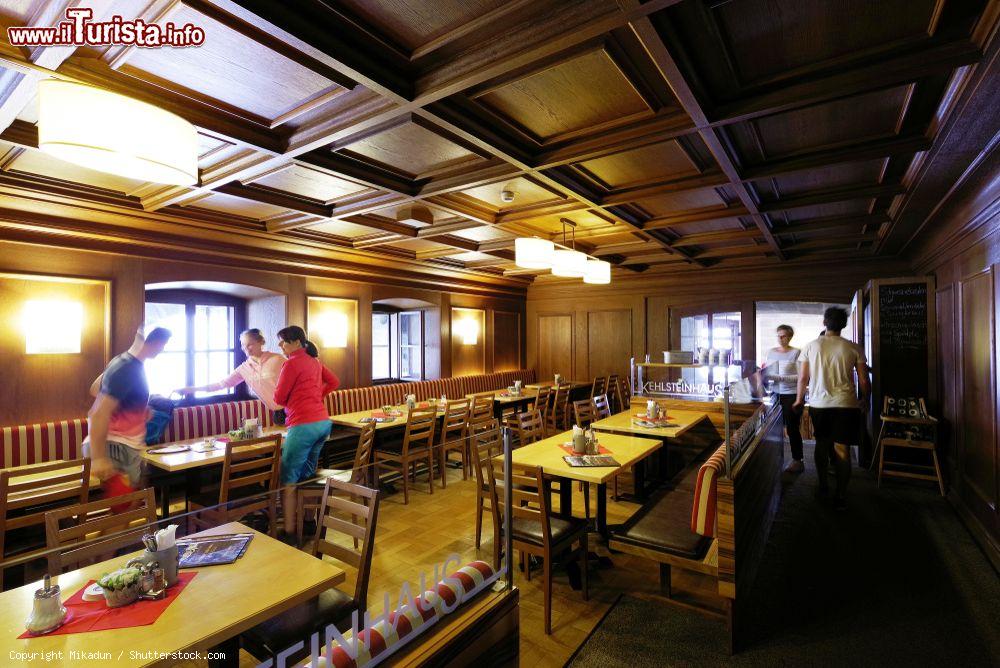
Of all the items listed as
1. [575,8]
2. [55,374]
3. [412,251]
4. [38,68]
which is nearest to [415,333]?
[412,251]

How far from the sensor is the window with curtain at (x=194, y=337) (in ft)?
16.7

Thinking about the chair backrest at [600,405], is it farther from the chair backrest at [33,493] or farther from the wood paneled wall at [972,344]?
the chair backrest at [33,493]

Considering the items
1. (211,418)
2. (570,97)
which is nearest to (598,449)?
(570,97)

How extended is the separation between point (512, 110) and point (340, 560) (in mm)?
2366

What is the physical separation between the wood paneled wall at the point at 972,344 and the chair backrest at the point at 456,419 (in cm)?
420

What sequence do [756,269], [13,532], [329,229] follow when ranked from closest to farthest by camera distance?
[13,532] → [329,229] → [756,269]

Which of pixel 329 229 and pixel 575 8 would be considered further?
pixel 329 229

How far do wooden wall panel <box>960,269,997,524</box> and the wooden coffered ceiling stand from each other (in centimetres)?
86

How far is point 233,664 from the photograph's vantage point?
1.77 metres

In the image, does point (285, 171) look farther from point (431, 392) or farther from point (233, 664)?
point (431, 392)

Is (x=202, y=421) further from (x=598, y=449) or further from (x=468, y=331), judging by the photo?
(x=468, y=331)

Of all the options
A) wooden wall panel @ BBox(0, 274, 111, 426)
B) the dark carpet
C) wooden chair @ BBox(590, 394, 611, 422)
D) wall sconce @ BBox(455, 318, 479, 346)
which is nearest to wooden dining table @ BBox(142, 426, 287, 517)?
wooden wall panel @ BBox(0, 274, 111, 426)

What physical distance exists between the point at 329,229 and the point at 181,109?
9.61 feet

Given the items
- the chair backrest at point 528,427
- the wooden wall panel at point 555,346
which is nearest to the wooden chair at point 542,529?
the chair backrest at point 528,427
